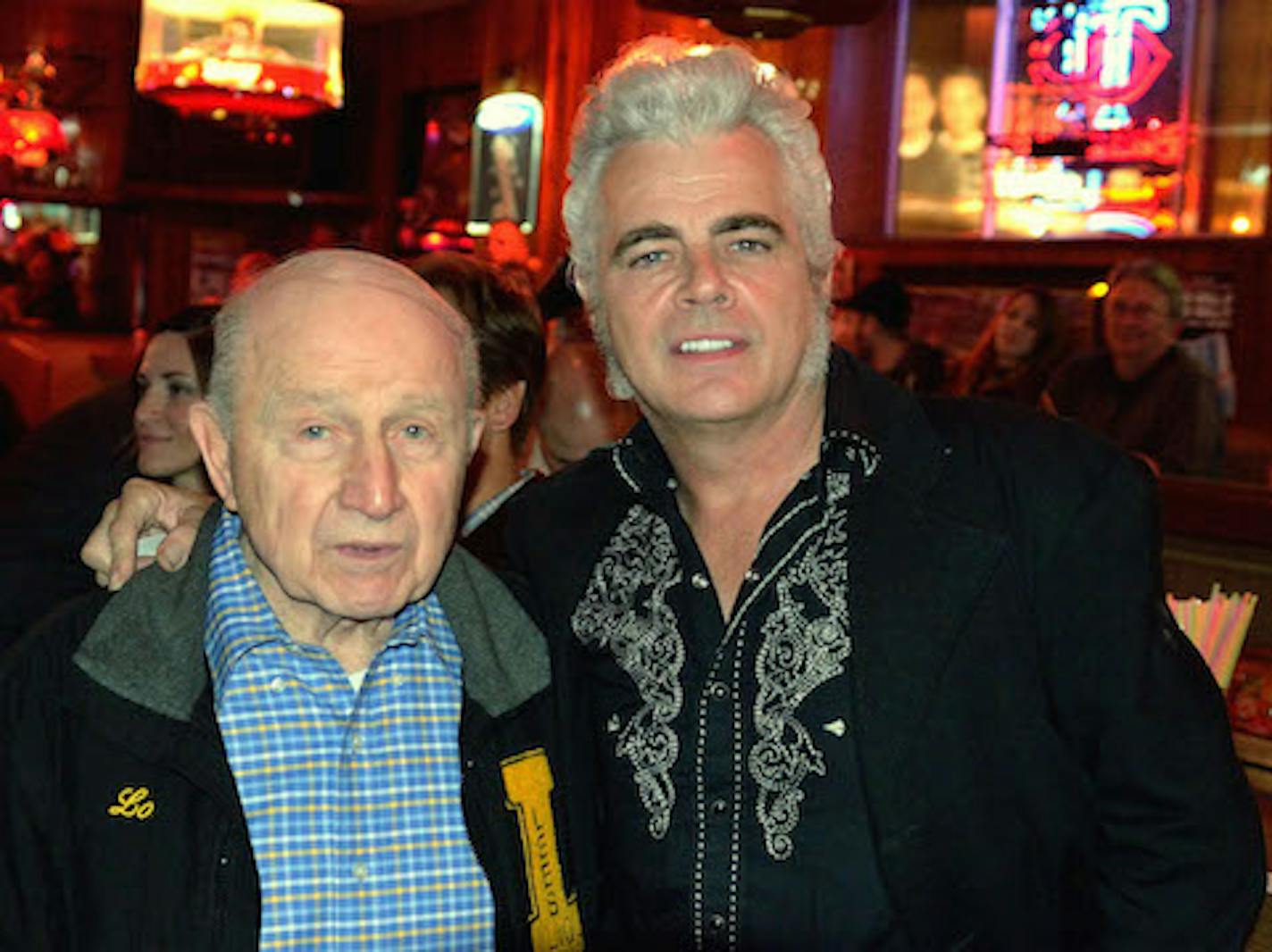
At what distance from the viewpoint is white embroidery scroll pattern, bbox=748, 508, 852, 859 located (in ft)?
5.81

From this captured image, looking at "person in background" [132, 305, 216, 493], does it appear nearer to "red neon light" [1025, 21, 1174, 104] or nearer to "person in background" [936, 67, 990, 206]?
"red neon light" [1025, 21, 1174, 104]

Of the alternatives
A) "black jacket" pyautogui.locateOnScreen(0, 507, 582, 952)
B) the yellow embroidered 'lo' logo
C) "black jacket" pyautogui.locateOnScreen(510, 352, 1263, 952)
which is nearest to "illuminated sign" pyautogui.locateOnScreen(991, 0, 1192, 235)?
"black jacket" pyautogui.locateOnScreen(510, 352, 1263, 952)

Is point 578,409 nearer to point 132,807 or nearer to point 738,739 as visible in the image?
point 738,739

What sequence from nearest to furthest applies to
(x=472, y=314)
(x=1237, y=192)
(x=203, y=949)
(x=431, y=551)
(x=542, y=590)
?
(x=203, y=949), (x=431, y=551), (x=542, y=590), (x=472, y=314), (x=1237, y=192)

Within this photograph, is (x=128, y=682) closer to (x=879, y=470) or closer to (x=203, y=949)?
(x=203, y=949)

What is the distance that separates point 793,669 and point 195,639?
2.27 ft

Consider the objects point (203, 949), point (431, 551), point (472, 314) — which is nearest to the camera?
point (203, 949)

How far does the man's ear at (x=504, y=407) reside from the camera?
8.44 ft

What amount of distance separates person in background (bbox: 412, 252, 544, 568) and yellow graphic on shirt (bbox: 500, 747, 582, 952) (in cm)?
67

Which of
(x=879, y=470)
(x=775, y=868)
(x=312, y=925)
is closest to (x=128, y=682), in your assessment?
(x=312, y=925)

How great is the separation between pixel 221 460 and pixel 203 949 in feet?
1.78

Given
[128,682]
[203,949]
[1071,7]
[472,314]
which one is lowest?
[203,949]

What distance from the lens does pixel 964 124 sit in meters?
9.35

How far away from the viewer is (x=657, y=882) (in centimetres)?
185
